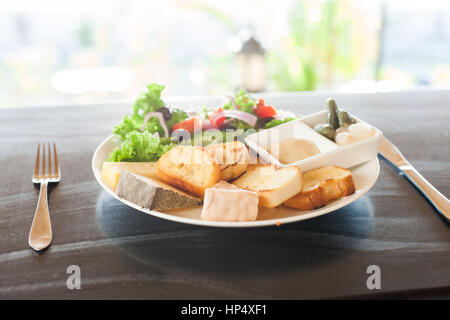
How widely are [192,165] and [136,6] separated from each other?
5.54 meters

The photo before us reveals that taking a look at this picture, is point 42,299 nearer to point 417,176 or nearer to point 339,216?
point 339,216

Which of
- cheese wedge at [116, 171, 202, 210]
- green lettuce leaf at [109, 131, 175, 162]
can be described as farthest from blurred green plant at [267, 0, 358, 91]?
cheese wedge at [116, 171, 202, 210]

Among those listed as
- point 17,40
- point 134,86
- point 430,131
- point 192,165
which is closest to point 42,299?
point 192,165

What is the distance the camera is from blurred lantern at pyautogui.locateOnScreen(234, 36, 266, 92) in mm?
4395

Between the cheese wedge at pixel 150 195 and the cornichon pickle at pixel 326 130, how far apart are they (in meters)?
0.61

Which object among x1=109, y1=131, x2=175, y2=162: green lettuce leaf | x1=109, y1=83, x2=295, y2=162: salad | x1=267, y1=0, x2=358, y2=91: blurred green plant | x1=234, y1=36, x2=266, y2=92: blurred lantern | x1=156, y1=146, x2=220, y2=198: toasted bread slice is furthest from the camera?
x1=267, y1=0, x2=358, y2=91: blurred green plant

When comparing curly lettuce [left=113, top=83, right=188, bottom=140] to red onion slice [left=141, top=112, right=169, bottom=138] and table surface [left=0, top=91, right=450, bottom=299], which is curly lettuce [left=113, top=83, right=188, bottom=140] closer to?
red onion slice [left=141, top=112, right=169, bottom=138]

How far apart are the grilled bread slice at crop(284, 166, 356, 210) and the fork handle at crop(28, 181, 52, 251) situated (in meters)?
0.72

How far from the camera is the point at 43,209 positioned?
1.35 metres

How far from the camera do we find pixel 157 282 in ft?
3.40

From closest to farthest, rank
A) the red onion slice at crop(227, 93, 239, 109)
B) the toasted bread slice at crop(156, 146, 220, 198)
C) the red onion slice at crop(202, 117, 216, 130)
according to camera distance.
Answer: the toasted bread slice at crop(156, 146, 220, 198) → the red onion slice at crop(202, 117, 216, 130) → the red onion slice at crop(227, 93, 239, 109)

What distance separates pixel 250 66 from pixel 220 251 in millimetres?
3561

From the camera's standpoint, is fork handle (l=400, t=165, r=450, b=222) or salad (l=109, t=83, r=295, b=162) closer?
fork handle (l=400, t=165, r=450, b=222)

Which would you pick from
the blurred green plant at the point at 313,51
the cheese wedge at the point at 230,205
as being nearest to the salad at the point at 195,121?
the cheese wedge at the point at 230,205
